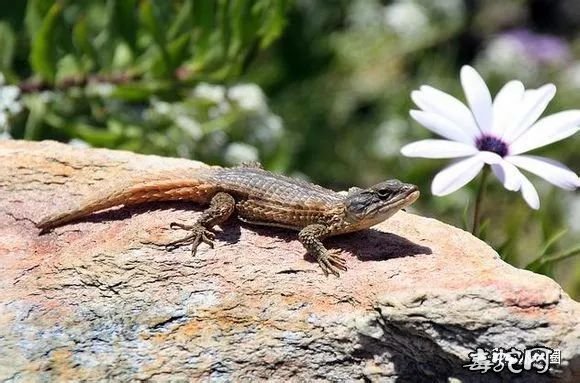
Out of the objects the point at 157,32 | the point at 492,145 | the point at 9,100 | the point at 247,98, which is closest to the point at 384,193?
the point at 492,145

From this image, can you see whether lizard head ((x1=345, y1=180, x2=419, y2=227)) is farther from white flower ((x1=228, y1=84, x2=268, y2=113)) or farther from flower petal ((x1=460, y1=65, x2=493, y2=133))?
white flower ((x1=228, y1=84, x2=268, y2=113))

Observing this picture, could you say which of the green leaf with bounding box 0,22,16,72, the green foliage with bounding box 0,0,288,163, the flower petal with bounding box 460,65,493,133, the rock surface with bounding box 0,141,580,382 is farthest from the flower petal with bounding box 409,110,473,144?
the green leaf with bounding box 0,22,16,72

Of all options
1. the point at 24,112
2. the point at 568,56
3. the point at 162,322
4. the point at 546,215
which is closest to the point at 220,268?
the point at 162,322

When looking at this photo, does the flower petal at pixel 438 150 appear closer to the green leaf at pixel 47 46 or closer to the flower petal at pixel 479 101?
the flower petal at pixel 479 101

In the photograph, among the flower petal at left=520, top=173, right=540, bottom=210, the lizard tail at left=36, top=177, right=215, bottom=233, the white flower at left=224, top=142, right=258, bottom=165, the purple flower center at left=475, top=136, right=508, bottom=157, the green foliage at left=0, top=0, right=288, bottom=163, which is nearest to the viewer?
the flower petal at left=520, top=173, right=540, bottom=210

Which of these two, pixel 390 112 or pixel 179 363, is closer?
pixel 179 363

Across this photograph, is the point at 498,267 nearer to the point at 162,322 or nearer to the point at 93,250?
the point at 162,322
